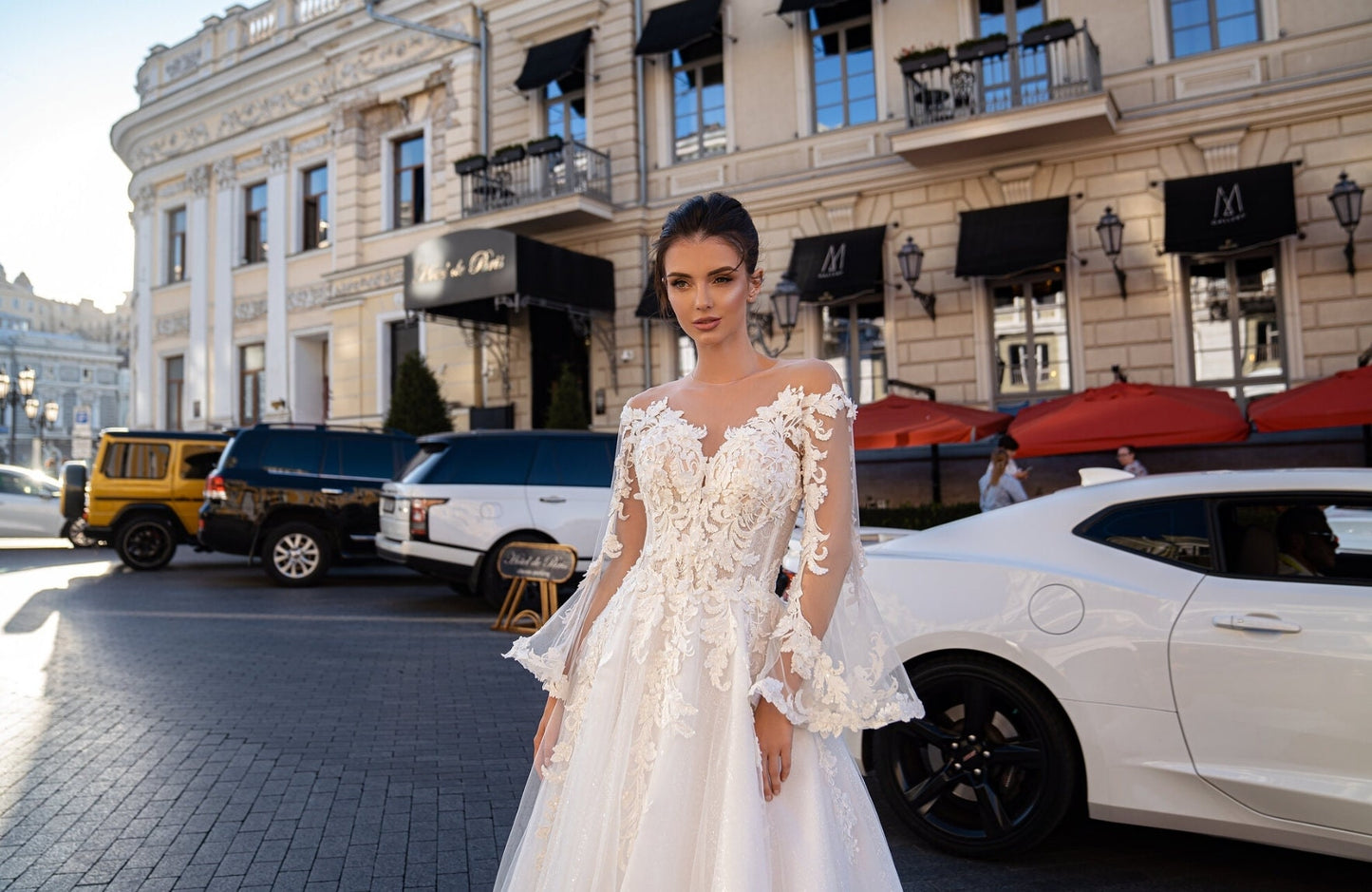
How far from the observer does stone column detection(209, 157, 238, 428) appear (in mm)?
25641

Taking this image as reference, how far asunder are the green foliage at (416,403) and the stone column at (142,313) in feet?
43.0

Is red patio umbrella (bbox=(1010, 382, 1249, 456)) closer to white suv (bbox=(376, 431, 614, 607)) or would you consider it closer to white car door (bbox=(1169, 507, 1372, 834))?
white suv (bbox=(376, 431, 614, 607))

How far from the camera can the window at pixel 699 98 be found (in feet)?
57.9

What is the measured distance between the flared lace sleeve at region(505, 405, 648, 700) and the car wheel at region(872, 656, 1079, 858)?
6.26 feet

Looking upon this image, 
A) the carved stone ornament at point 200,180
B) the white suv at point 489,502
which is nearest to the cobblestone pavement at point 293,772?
the white suv at point 489,502

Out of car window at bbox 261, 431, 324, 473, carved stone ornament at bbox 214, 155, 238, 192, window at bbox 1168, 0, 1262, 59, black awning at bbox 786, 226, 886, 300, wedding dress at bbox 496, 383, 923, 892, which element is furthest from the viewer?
carved stone ornament at bbox 214, 155, 238, 192

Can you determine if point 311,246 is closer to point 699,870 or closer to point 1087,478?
point 1087,478

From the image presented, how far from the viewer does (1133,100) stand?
13.9m

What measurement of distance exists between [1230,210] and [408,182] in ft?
55.4

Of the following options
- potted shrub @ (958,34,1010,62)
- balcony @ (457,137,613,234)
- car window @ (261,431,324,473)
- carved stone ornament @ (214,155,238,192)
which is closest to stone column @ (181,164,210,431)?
carved stone ornament @ (214,155,238,192)

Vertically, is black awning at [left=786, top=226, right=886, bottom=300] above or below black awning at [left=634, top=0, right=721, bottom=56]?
below

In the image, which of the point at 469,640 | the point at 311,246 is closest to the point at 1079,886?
the point at 469,640

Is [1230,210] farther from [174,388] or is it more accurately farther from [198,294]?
[174,388]

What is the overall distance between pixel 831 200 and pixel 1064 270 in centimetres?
389
